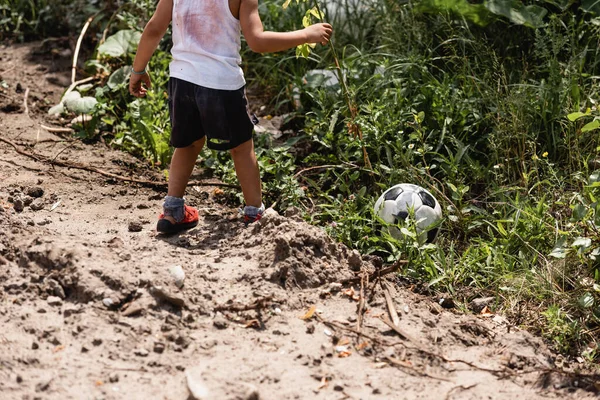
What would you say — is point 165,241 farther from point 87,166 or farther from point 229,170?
point 87,166

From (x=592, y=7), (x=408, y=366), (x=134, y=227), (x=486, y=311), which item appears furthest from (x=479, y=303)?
(x=592, y=7)

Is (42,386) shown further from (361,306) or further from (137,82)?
(137,82)

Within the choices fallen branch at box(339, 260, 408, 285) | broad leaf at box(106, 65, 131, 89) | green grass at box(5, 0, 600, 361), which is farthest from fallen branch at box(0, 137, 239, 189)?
fallen branch at box(339, 260, 408, 285)

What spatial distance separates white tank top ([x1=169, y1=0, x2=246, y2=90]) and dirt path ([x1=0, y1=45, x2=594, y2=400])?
69 cm

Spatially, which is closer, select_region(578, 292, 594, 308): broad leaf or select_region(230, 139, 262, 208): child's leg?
select_region(578, 292, 594, 308): broad leaf

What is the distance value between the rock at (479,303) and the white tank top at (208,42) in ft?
4.75

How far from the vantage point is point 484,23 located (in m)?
5.34

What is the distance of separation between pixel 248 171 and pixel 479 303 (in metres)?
1.25

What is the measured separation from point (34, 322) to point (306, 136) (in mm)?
2427

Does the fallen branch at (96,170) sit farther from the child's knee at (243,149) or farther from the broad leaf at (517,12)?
the broad leaf at (517,12)

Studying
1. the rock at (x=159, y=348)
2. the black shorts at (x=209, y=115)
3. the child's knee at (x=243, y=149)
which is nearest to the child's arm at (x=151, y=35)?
the black shorts at (x=209, y=115)

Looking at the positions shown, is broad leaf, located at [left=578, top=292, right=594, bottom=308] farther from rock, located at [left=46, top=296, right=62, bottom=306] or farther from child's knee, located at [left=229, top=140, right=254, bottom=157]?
rock, located at [left=46, top=296, right=62, bottom=306]

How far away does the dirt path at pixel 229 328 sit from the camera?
9.96 ft

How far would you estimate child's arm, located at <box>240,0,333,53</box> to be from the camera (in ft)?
12.9
